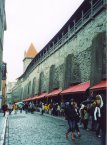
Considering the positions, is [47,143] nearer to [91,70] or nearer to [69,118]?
[69,118]

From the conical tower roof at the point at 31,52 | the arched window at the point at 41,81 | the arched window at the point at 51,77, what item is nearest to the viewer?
the arched window at the point at 51,77

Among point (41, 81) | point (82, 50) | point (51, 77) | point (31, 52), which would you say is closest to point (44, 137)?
point (82, 50)

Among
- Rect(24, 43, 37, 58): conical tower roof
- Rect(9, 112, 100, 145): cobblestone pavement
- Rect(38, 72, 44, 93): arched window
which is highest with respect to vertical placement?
Rect(24, 43, 37, 58): conical tower roof

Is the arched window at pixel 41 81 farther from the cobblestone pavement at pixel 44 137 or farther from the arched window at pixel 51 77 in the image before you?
the cobblestone pavement at pixel 44 137

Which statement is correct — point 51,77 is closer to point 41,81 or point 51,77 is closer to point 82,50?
point 41,81

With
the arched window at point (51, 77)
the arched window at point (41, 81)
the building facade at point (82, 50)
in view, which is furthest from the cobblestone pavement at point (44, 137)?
the arched window at point (41, 81)

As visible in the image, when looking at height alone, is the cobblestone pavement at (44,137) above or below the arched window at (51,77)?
below

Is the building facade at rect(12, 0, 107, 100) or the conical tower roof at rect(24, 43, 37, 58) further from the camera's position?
the conical tower roof at rect(24, 43, 37, 58)

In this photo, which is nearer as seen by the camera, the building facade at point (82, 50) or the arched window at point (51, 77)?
the building facade at point (82, 50)

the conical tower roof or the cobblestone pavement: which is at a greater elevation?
the conical tower roof

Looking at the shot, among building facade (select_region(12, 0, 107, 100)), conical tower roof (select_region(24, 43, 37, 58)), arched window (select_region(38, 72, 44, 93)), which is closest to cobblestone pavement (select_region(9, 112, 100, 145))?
building facade (select_region(12, 0, 107, 100))

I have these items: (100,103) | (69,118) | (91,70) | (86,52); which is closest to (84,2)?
(86,52)

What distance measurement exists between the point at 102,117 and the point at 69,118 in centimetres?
437

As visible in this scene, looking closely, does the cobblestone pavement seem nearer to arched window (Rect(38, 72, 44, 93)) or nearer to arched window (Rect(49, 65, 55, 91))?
arched window (Rect(49, 65, 55, 91))
